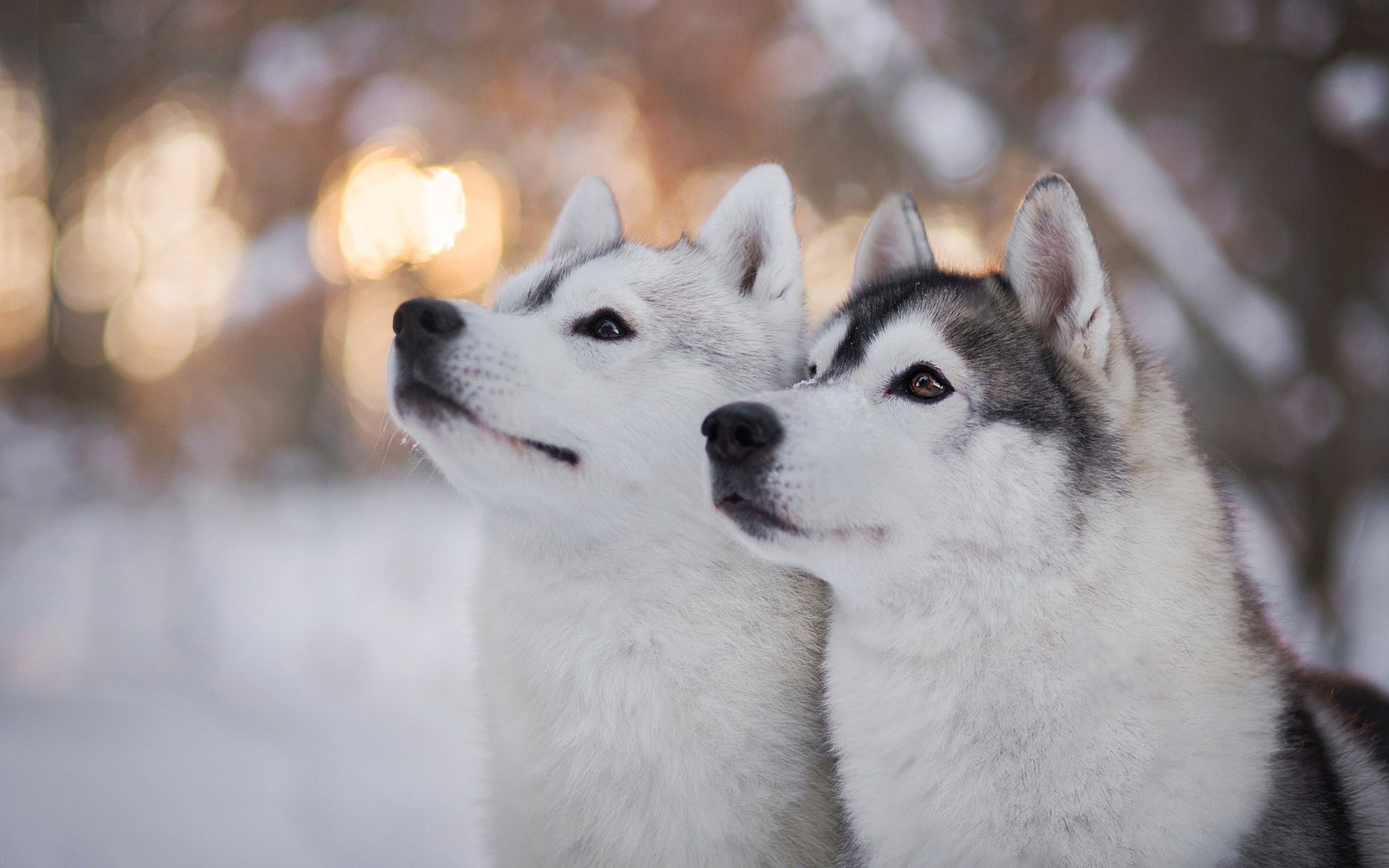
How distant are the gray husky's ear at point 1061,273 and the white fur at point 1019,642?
1 centimetres

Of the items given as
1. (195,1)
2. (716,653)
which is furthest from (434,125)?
(716,653)

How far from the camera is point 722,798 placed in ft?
4.37

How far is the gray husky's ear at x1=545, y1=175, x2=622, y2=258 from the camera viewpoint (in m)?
1.97

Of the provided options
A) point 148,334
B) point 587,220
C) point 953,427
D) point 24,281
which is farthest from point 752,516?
point 24,281

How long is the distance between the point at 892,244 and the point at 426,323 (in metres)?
1.00

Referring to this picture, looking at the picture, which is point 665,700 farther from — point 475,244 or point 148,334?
point 148,334

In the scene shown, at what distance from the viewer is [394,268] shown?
3672 mm

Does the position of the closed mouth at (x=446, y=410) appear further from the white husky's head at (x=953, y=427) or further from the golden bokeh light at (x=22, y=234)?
the golden bokeh light at (x=22, y=234)

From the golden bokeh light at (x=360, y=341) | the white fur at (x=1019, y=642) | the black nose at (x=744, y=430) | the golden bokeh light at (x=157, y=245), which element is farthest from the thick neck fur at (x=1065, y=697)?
the golden bokeh light at (x=157, y=245)

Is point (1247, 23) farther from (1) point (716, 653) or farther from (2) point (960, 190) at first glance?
(1) point (716, 653)

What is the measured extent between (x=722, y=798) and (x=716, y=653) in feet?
0.78

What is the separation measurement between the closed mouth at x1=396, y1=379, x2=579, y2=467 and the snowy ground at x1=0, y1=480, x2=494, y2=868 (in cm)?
55

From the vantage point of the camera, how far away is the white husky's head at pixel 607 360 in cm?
134

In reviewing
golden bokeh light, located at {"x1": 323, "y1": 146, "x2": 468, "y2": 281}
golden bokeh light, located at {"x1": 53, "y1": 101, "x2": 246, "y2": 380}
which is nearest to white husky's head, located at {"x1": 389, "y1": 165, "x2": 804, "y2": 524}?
golden bokeh light, located at {"x1": 323, "y1": 146, "x2": 468, "y2": 281}
